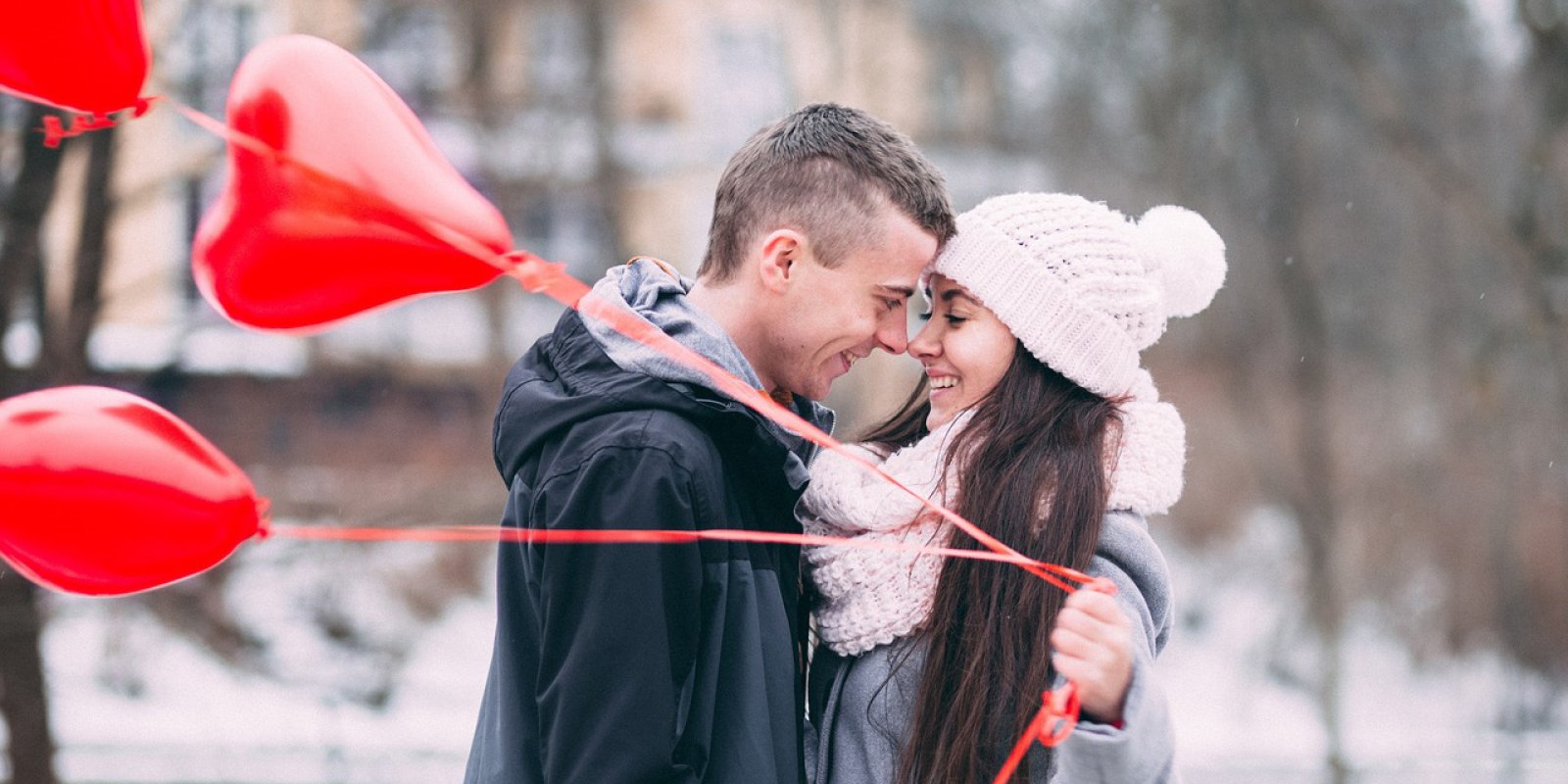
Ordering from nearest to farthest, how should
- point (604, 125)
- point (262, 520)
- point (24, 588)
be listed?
point (262, 520), point (24, 588), point (604, 125)

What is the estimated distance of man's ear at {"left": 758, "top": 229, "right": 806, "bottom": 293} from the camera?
193 cm

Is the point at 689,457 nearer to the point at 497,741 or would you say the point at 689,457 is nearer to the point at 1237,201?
the point at 497,741

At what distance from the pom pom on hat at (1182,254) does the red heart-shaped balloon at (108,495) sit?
52.7 inches

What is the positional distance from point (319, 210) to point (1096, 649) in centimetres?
109

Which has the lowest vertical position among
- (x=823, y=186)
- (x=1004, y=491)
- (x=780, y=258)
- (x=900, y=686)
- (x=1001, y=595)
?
(x=900, y=686)

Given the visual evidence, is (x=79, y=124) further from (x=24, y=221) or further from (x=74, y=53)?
(x=24, y=221)

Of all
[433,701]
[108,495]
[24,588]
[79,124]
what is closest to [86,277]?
[24,588]

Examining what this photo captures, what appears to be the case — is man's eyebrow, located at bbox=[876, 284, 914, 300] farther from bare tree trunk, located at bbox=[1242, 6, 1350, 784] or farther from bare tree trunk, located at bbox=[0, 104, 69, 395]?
bare tree trunk, located at bbox=[1242, 6, 1350, 784]

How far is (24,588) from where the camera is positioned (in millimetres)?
4551

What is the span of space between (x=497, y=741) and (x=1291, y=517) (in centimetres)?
797

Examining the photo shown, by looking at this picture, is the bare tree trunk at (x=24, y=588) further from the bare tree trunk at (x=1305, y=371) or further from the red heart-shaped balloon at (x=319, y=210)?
the bare tree trunk at (x=1305, y=371)

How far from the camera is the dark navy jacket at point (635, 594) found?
1644 mm

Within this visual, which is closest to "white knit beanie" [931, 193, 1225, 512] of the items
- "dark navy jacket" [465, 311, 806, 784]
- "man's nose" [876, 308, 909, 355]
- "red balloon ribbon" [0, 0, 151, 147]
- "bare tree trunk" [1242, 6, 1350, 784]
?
"man's nose" [876, 308, 909, 355]

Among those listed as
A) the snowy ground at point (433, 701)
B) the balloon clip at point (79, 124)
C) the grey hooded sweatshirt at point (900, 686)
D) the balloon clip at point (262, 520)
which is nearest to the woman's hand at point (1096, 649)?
the grey hooded sweatshirt at point (900, 686)
